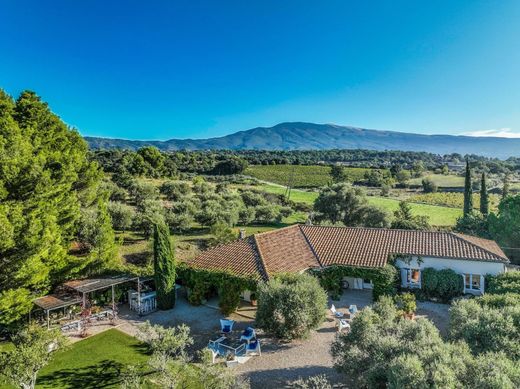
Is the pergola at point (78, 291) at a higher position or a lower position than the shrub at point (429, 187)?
lower

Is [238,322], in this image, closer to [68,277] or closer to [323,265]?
[323,265]

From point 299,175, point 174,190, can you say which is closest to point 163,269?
point 174,190

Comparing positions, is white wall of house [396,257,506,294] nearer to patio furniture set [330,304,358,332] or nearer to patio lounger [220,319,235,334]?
patio furniture set [330,304,358,332]

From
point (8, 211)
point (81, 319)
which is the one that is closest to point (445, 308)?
point (81, 319)

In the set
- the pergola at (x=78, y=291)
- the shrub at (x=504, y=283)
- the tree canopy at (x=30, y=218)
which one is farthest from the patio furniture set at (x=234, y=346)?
the shrub at (x=504, y=283)

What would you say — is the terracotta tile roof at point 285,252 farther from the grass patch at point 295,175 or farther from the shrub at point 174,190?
the grass patch at point 295,175

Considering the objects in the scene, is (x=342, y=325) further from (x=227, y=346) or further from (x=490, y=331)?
(x=490, y=331)
